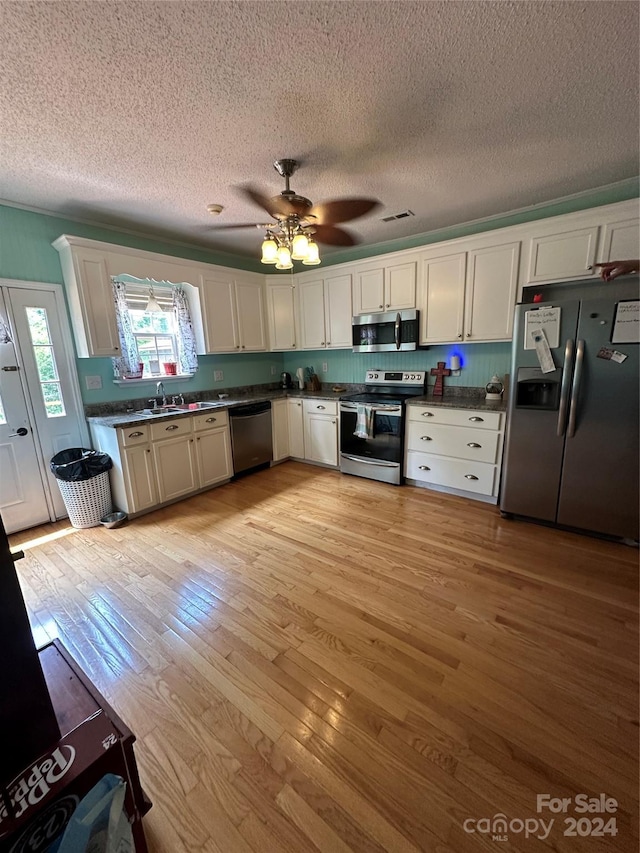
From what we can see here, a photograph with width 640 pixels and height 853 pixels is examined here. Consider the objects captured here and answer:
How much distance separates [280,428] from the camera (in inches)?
174

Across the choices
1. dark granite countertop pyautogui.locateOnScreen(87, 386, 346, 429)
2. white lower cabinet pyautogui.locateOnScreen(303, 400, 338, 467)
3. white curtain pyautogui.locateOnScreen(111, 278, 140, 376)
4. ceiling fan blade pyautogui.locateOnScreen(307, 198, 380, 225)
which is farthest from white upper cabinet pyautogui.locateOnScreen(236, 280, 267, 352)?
ceiling fan blade pyautogui.locateOnScreen(307, 198, 380, 225)

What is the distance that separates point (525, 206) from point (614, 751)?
3.72 metres

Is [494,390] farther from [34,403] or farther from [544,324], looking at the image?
[34,403]

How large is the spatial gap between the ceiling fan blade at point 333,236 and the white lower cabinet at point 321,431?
1742mm

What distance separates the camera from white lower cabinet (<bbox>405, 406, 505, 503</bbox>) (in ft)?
10.0

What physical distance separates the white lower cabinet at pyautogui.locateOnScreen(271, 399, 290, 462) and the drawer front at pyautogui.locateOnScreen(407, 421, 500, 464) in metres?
1.65

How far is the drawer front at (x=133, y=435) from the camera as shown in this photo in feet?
9.64

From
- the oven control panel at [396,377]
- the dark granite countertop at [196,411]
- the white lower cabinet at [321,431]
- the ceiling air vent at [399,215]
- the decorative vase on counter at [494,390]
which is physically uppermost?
the ceiling air vent at [399,215]

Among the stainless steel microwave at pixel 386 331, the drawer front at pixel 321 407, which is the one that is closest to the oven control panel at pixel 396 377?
the stainless steel microwave at pixel 386 331

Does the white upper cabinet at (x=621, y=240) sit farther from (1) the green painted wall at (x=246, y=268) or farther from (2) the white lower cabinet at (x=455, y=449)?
(2) the white lower cabinet at (x=455, y=449)

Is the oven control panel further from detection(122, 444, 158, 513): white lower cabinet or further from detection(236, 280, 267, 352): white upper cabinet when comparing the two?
detection(122, 444, 158, 513): white lower cabinet

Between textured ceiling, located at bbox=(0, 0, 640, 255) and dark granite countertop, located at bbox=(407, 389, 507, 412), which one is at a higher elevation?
textured ceiling, located at bbox=(0, 0, 640, 255)

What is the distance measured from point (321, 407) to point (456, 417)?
1.57 metres

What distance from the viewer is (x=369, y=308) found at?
3848 mm
